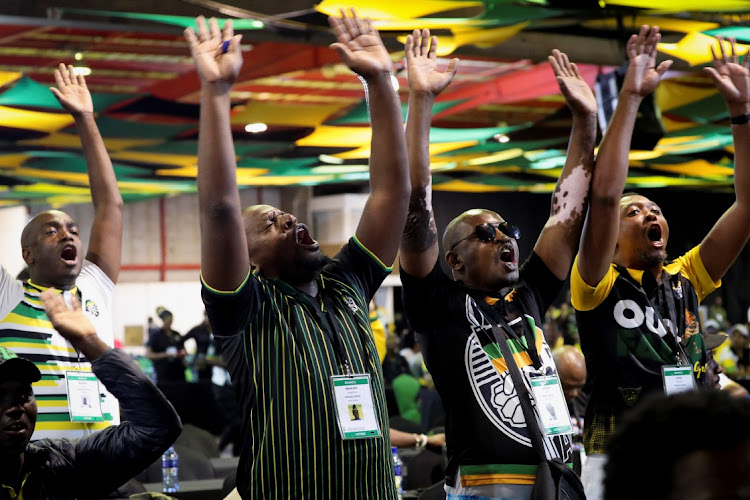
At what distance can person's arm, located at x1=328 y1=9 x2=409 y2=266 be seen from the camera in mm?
2535

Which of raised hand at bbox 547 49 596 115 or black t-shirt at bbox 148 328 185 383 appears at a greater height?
raised hand at bbox 547 49 596 115

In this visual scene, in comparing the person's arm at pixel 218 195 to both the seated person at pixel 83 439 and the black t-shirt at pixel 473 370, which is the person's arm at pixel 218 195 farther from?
the black t-shirt at pixel 473 370

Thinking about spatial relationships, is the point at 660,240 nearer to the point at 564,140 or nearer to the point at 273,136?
the point at 273,136

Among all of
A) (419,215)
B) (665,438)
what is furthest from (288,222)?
(665,438)

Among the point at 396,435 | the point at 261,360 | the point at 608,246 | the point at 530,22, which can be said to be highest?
the point at 530,22

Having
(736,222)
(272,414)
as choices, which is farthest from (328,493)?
(736,222)

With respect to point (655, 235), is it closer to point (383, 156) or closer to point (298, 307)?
point (383, 156)

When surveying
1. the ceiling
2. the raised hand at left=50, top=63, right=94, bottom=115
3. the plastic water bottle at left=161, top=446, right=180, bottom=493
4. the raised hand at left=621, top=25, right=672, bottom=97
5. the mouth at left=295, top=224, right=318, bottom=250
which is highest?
the ceiling

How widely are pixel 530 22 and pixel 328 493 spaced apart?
21.0 ft

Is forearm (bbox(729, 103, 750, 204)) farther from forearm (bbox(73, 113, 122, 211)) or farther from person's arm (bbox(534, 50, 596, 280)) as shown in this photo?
forearm (bbox(73, 113, 122, 211))

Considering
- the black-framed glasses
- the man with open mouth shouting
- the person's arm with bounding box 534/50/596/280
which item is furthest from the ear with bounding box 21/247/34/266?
the man with open mouth shouting

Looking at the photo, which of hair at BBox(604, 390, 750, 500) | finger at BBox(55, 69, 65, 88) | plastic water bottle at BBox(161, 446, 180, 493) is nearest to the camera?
hair at BBox(604, 390, 750, 500)

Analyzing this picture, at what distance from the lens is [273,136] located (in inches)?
508

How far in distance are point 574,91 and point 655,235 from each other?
58 centimetres
